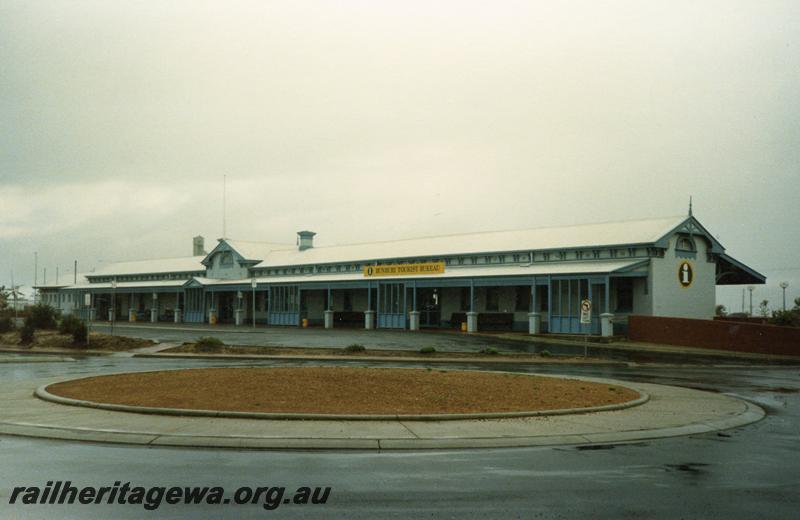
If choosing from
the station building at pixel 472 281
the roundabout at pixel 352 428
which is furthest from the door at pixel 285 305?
the roundabout at pixel 352 428

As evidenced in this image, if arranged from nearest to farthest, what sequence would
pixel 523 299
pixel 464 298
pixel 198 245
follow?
pixel 523 299
pixel 464 298
pixel 198 245

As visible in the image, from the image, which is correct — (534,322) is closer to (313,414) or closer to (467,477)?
(313,414)

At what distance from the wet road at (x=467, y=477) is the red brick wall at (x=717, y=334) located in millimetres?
23906

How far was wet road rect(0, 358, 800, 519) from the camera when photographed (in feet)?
22.4

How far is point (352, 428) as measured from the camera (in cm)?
1109

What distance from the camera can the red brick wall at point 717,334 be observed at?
32.4 metres

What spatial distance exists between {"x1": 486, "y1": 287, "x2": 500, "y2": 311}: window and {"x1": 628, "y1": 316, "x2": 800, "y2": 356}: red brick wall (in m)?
10.9

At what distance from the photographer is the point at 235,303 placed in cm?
6456

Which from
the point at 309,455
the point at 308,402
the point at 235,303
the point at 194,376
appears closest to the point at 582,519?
the point at 309,455

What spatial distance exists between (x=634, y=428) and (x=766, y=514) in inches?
192

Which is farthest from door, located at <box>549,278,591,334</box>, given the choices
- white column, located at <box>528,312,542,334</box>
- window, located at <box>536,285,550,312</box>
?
window, located at <box>536,285,550,312</box>

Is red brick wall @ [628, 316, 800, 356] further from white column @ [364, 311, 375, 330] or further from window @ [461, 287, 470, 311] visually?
white column @ [364, 311, 375, 330]

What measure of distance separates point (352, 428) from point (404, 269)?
130 ft

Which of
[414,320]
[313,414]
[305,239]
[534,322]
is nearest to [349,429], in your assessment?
[313,414]
